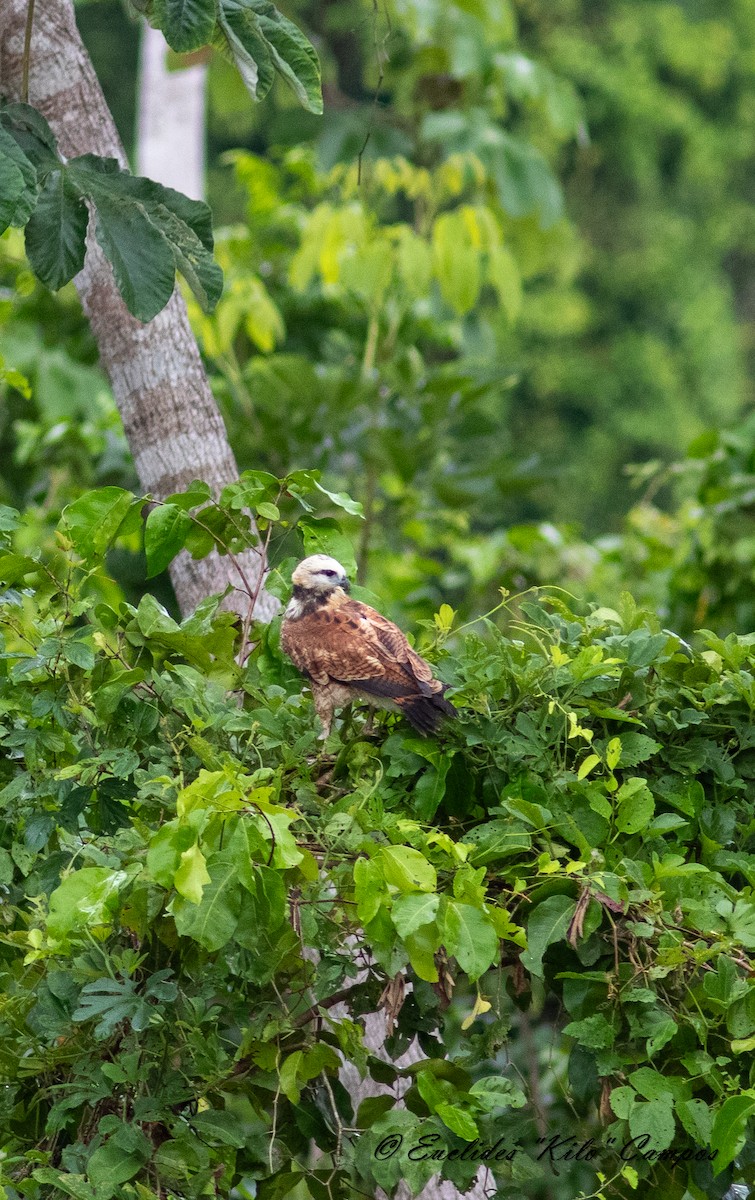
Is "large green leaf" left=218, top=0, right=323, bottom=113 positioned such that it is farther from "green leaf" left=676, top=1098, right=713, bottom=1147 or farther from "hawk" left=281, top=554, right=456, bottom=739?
"green leaf" left=676, top=1098, right=713, bottom=1147

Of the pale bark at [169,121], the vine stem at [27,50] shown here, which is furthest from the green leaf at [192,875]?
the pale bark at [169,121]

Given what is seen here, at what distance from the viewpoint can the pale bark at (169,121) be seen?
3727mm

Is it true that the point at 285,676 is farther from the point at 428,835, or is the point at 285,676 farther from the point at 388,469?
the point at 388,469

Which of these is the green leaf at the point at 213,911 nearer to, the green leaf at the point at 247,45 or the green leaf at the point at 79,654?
the green leaf at the point at 79,654

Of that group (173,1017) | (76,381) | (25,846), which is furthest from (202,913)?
(76,381)

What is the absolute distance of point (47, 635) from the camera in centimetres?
107

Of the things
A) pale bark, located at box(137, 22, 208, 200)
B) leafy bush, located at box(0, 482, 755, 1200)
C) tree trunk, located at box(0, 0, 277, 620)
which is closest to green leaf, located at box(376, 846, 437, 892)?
leafy bush, located at box(0, 482, 755, 1200)

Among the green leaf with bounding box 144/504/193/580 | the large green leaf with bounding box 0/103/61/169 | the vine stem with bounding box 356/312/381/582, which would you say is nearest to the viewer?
the green leaf with bounding box 144/504/193/580

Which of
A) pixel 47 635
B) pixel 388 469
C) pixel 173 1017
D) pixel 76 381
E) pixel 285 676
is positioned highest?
pixel 47 635

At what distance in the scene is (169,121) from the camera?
3814mm

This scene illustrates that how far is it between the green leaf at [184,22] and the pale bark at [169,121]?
2.56 metres

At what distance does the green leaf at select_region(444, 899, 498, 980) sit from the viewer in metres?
0.88

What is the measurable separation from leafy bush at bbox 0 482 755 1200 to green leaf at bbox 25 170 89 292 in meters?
0.23

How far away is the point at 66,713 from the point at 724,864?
0.55 metres
